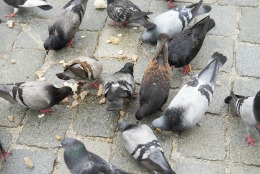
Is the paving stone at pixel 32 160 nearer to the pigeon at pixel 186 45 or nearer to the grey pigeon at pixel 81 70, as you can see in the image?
the grey pigeon at pixel 81 70

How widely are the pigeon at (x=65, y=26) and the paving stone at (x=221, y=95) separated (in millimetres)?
1997

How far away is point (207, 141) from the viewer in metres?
4.56

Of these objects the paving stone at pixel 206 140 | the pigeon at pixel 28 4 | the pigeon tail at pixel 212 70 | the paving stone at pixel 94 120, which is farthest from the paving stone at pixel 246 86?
the pigeon at pixel 28 4

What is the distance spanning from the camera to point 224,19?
19.6 feet

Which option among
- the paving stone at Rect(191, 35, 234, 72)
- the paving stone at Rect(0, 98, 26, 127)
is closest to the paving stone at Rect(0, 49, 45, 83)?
the paving stone at Rect(0, 98, 26, 127)

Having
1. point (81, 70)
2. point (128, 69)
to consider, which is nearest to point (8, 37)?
point (81, 70)

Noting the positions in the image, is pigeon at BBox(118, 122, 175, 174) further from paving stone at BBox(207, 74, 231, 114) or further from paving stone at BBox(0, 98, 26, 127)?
paving stone at BBox(0, 98, 26, 127)

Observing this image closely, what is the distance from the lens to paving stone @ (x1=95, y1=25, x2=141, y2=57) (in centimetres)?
559

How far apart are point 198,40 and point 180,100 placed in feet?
3.10

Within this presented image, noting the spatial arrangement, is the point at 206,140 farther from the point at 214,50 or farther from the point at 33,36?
the point at 33,36

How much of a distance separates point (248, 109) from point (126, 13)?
2.19 m

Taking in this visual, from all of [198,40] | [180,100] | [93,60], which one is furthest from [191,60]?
[93,60]

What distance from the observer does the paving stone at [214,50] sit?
17.6 ft

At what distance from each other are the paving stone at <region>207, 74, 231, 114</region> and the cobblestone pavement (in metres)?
0.01
